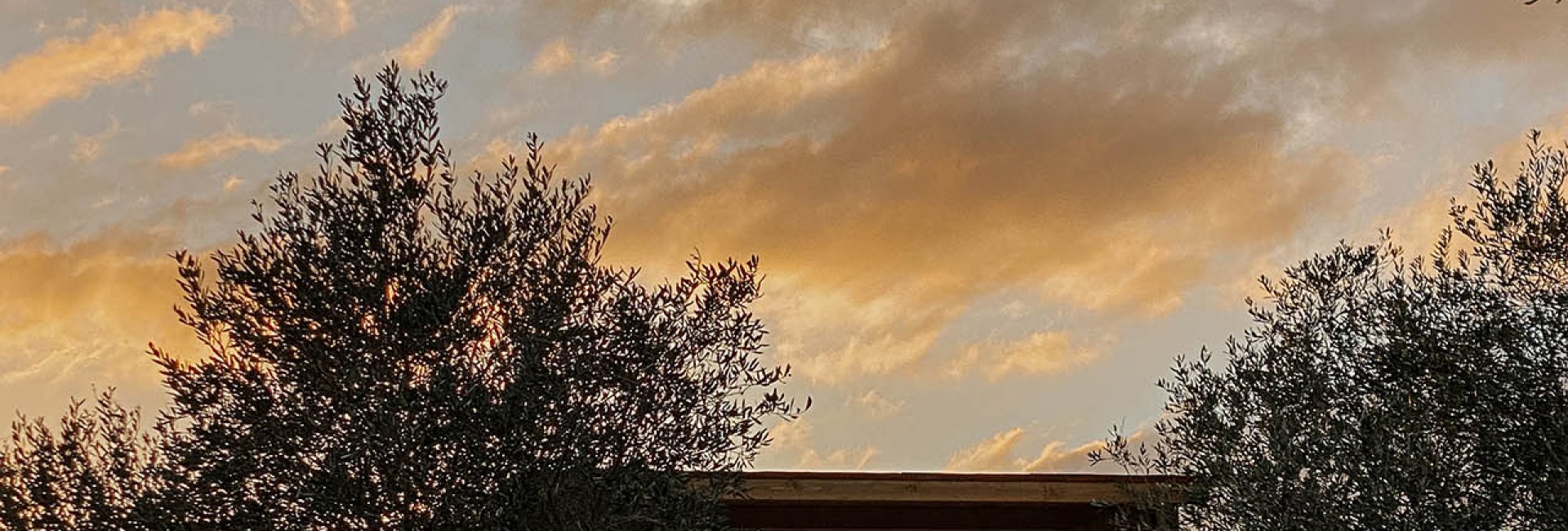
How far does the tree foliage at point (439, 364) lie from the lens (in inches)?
416

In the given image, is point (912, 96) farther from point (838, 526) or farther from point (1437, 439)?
point (1437, 439)

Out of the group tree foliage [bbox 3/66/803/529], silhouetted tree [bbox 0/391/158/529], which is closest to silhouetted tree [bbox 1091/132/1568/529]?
tree foliage [bbox 3/66/803/529]

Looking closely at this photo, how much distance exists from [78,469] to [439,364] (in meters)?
4.82

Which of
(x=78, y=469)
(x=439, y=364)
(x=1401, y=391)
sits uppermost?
(x=1401, y=391)

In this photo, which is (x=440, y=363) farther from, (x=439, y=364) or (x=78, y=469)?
(x=78, y=469)

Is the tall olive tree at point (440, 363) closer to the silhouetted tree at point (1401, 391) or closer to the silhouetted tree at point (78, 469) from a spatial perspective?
the silhouetted tree at point (78, 469)

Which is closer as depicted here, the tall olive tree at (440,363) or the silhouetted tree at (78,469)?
the tall olive tree at (440,363)

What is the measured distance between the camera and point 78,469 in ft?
44.6

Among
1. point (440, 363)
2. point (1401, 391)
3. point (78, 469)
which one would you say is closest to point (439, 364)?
point (440, 363)

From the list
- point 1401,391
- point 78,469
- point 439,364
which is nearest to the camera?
point 439,364

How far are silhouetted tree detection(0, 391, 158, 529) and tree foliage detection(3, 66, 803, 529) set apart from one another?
1021 millimetres

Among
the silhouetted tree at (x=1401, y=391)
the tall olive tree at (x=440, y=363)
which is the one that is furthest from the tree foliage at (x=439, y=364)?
the silhouetted tree at (x=1401, y=391)

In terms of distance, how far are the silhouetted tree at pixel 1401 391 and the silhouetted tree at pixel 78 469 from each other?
28.8 feet

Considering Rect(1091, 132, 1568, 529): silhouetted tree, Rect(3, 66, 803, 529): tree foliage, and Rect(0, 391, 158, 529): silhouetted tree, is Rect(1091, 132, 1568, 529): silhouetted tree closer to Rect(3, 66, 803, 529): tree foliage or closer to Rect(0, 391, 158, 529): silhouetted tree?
Rect(3, 66, 803, 529): tree foliage
